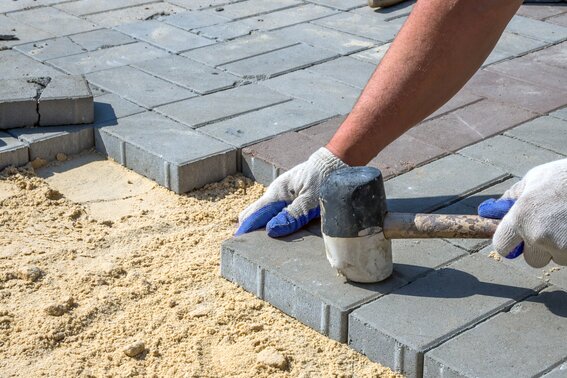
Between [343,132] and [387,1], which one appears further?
[387,1]

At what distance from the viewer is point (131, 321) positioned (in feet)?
11.2

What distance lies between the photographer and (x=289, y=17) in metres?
6.60

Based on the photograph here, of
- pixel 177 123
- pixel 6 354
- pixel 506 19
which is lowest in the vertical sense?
pixel 6 354

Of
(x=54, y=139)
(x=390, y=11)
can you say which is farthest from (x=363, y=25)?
(x=54, y=139)

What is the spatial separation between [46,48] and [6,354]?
3065 millimetres

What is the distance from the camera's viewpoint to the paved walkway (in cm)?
315

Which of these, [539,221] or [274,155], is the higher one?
[539,221]

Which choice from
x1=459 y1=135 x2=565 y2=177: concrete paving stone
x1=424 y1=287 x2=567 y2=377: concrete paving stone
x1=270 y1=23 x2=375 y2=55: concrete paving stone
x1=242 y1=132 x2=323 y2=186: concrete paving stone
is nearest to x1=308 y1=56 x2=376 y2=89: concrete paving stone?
x1=270 y1=23 x2=375 y2=55: concrete paving stone

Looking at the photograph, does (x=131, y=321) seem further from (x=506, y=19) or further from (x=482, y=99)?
(x=482, y=99)

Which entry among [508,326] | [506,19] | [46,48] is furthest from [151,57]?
[508,326]

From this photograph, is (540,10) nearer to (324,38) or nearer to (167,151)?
(324,38)

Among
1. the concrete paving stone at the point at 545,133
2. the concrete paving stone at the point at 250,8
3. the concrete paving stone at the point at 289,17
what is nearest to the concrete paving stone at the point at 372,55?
the concrete paving stone at the point at 289,17

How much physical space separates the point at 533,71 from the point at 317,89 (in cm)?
130

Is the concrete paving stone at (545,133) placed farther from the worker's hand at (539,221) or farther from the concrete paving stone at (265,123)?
the worker's hand at (539,221)
